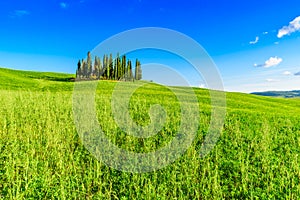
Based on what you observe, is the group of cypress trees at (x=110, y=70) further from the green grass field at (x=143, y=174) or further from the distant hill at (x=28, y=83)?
the green grass field at (x=143, y=174)

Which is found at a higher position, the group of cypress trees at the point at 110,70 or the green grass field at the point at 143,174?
the group of cypress trees at the point at 110,70

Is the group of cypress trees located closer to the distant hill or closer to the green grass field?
the distant hill

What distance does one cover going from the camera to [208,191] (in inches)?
273

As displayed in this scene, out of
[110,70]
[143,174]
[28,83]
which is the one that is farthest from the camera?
[110,70]

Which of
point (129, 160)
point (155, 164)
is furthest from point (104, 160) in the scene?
point (155, 164)

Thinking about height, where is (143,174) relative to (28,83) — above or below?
below

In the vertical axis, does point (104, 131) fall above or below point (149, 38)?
below

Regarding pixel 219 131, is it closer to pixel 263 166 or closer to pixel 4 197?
pixel 263 166

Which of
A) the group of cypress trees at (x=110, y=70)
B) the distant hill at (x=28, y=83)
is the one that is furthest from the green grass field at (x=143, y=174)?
the group of cypress trees at (x=110, y=70)

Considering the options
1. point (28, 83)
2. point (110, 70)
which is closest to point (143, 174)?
point (28, 83)

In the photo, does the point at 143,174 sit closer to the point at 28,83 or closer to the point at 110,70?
the point at 28,83

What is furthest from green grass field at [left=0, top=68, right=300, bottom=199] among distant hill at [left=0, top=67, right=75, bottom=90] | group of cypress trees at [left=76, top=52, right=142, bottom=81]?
group of cypress trees at [left=76, top=52, right=142, bottom=81]

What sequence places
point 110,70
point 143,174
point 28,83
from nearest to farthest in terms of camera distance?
point 143,174, point 28,83, point 110,70

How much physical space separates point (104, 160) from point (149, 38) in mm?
4781
